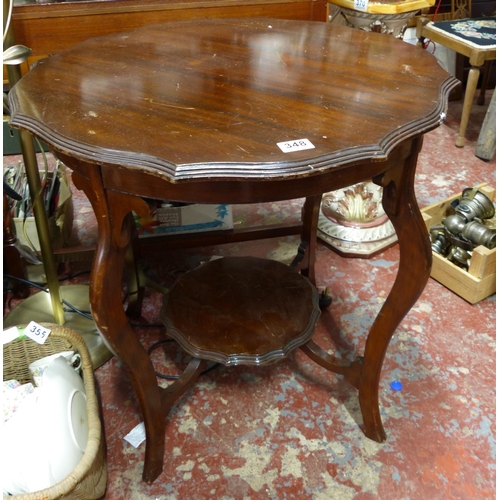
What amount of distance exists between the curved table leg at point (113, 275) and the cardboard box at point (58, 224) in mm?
962

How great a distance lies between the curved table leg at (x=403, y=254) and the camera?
1.05 meters

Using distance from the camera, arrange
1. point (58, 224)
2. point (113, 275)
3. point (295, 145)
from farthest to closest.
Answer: point (58, 224) < point (113, 275) < point (295, 145)

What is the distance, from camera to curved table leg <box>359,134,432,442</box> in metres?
1.05

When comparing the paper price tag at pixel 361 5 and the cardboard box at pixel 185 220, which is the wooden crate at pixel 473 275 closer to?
the cardboard box at pixel 185 220

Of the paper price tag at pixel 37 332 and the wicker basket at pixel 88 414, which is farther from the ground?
the paper price tag at pixel 37 332

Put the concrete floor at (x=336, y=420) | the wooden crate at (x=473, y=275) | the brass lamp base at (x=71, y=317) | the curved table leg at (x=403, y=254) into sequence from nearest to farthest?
the curved table leg at (x=403, y=254) < the concrete floor at (x=336, y=420) < the brass lamp base at (x=71, y=317) < the wooden crate at (x=473, y=275)

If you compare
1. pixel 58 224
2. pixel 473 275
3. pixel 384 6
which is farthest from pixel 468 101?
pixel 58 224

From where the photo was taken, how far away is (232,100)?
1021mm

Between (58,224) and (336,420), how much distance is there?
1.27m

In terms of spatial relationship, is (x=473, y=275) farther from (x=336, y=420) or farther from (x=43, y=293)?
(x=43, y=293)

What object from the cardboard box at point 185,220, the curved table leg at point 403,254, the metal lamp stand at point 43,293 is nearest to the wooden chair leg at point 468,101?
the cardboard box at point 185,220

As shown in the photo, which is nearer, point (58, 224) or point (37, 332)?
point (37, 332)

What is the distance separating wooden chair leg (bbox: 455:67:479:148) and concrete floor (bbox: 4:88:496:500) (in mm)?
1342

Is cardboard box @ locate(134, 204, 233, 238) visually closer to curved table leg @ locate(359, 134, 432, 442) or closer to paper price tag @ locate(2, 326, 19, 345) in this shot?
paper price tag @ locate(2, 326, 19, 345)
